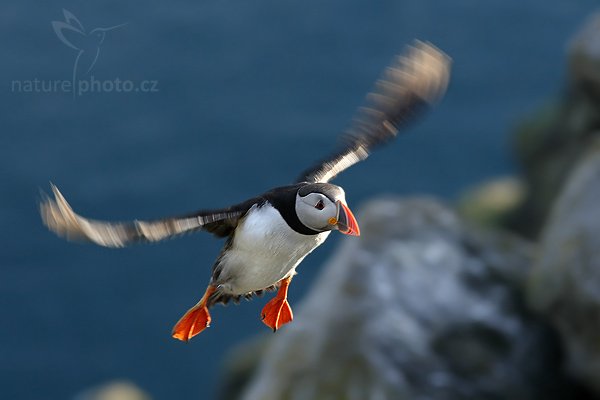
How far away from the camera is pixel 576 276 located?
15.9 meters

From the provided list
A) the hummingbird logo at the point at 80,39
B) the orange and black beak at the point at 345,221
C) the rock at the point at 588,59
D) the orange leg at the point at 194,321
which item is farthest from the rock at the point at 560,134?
the hummingbird logo at the point at 80,39

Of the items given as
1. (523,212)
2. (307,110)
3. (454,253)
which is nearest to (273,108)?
(307,110)

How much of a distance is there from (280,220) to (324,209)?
1.80ft

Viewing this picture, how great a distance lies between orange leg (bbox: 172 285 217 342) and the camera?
30.2ft

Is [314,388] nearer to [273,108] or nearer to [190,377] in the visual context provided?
[190,377]

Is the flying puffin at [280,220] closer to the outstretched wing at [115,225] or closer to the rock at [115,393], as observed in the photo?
the outstretched wing at [115,225]

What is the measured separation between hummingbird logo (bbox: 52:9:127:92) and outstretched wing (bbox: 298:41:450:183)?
37.8 m

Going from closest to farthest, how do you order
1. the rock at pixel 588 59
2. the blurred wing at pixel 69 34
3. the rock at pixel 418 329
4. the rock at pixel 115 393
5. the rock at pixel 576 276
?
the rock at pixel 576 276, the rock at pixel 418 329, the rock at pixel 588 59, the rock at pixel 115 393, the blurred wing at pixel 69 34

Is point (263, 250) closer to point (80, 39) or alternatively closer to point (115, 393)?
point (115, 393)

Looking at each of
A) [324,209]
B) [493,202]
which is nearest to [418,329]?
[324,209]

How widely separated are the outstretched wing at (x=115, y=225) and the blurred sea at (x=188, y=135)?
32726 millimetres

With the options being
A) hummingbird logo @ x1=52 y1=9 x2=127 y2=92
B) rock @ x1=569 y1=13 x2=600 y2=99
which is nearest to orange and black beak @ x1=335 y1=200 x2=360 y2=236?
rock @ x1=569 y1=13 x2=600 y2=99

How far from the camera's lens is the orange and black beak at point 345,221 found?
774cm

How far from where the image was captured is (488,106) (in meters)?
48.2
